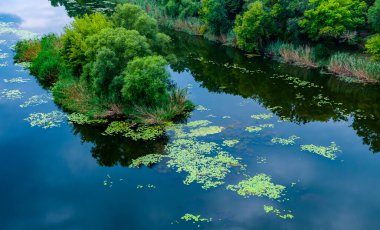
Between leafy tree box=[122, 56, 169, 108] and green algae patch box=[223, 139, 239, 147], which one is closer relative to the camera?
green algae patch box=[223, 139, 239, 147]

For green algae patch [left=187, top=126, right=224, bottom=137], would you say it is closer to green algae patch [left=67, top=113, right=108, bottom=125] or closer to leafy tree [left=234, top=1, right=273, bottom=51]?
green algae patch [left=67, top=113, right=108, bottom=125]

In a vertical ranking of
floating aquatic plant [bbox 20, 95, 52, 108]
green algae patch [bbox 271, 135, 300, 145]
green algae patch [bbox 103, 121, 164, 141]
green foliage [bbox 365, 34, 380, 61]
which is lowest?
floating aquatic plant [bbox 20, 95, 52, 108]

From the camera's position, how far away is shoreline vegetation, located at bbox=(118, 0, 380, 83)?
32.8 metres

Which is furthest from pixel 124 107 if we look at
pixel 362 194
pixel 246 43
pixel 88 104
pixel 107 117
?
pixel 246 43

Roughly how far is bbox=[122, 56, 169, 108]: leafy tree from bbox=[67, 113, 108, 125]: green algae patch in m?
2.29

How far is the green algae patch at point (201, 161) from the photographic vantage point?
19422 mm

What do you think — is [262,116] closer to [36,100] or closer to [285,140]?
[285,140]

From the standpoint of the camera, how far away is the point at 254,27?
126ft

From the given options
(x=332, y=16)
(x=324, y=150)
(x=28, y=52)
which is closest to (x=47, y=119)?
(x=28, y=52)

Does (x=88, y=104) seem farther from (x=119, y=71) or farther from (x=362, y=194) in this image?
(x=362, y=194)

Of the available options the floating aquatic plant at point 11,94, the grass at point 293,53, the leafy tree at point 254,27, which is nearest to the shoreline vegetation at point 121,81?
the floating aquatic plant at point 11,94

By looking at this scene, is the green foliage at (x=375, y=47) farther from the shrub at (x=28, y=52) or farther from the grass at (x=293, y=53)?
the shrub at (x=28, y=52)

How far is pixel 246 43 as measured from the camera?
1612 inches

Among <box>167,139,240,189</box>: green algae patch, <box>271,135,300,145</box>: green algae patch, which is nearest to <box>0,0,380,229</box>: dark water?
<box>271,135,300,145</box>: green algae patch
